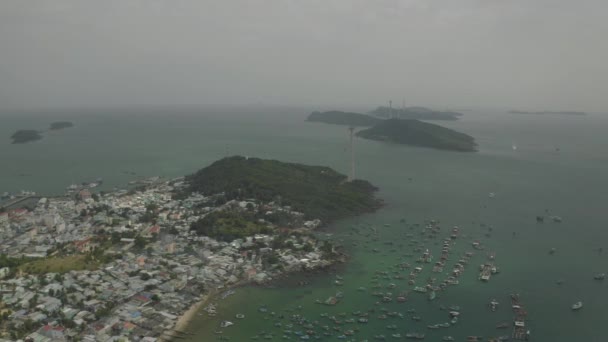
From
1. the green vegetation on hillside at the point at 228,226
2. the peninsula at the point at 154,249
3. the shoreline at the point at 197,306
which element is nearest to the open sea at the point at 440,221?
the shoreline at the point at 197,306

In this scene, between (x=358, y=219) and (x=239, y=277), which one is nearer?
(x=239, y=277)

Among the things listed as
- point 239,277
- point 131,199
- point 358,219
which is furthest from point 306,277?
point 131,199

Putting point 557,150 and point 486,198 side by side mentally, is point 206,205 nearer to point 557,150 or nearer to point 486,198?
point 486,198

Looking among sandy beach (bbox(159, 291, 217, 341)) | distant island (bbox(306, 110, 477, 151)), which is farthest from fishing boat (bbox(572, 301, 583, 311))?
distant island (bbox(306, 110, 477, 151))

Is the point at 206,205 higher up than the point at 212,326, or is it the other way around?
the point at 206,205

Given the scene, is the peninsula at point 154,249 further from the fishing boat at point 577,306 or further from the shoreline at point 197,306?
the fishing boat at point 577,306

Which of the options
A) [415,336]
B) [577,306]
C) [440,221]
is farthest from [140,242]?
[577,306]
